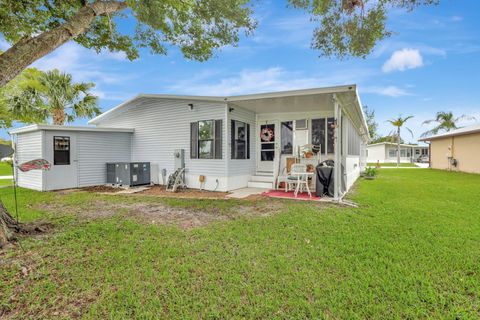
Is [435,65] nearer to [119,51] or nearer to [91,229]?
[119,51]

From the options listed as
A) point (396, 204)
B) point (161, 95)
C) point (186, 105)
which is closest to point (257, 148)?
point (186, 105)

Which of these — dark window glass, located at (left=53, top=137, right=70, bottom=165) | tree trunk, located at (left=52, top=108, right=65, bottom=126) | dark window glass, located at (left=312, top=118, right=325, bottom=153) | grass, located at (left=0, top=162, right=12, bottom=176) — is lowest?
grass, located at (left=0, top=162, right=12, bottom=176)

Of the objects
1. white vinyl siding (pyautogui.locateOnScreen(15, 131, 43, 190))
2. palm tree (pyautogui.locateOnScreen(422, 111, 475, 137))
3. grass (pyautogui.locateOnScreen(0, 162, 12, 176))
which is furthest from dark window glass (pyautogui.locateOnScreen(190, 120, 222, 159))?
palm tree (pyautogui.locateOnScreen(422, 111, 475, 137))

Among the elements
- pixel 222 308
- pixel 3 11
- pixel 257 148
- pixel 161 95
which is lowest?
pixel 222 308

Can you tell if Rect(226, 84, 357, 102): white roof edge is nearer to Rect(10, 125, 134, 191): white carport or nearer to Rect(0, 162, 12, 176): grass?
Rect(10, 125, 134, 191): white carport

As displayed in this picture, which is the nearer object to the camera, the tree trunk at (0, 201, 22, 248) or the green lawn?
the green lawn

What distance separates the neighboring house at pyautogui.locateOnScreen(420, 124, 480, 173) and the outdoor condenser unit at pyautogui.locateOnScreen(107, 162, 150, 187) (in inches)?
722

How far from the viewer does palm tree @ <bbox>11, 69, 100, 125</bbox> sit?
13.6 metres

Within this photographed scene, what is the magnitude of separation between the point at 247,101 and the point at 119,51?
4.23 metres

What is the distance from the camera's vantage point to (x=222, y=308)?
2105 millimetres

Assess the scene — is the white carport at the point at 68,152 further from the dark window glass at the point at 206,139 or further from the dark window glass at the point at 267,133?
the dark window glass at the point at 267,133

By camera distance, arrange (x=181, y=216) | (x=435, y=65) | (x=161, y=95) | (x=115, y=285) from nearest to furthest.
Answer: (x=115, y=285), (x=181, y=216), (x=161, y=95), (x=435, y=65)

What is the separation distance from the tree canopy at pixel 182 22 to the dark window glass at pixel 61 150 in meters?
3.41

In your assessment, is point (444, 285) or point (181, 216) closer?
point (444, 285)
